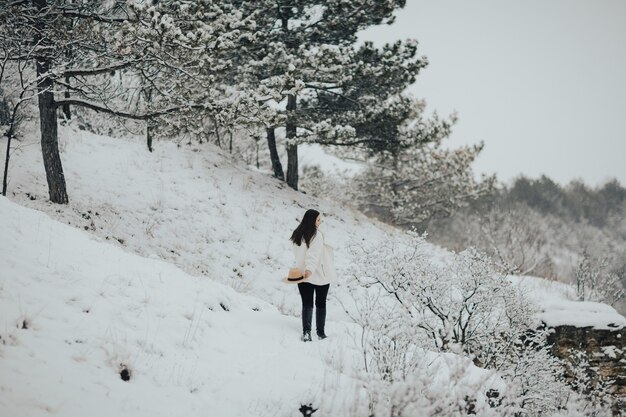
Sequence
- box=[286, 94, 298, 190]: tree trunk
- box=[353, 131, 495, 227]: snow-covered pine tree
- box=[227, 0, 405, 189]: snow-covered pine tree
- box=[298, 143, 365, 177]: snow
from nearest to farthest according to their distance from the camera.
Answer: box=[227, 0, 405, 189]: snow-covered pine tree < box=[286, 94, 298, 190]: tree trunk < box=[353, 131, 495, 227]: snow-covered pine tree < box=[298, 143, 365, 177]: snow

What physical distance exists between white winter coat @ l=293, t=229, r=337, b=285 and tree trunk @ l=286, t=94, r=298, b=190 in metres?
8.81

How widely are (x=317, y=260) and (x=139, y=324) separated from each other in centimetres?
226

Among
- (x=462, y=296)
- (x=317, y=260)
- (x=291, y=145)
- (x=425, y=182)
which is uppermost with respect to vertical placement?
(x=425, y=182)

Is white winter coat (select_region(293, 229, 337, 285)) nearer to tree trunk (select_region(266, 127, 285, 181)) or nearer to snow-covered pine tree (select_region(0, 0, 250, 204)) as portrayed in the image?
snow-covered pine tree (select_region(0, 0, 250, 204))

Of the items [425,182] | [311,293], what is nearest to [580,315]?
[311,293]

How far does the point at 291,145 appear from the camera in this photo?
555 inches

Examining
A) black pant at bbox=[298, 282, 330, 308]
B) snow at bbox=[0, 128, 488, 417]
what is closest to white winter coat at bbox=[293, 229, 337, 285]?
black pant at bbox=[298, 282, 330, 308]

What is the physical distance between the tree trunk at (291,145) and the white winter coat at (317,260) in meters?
8.81

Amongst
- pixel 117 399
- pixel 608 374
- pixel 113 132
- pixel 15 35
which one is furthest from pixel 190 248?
pixel 113 132

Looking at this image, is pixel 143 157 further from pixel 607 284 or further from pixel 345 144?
pixel 607 284

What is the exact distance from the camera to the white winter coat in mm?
5387

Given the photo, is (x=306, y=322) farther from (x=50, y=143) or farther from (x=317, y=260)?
(x=50, y=143)

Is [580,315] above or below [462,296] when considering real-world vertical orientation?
below

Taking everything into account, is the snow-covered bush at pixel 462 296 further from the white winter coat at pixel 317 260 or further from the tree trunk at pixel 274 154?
the tree trunk at pixel 274 154
